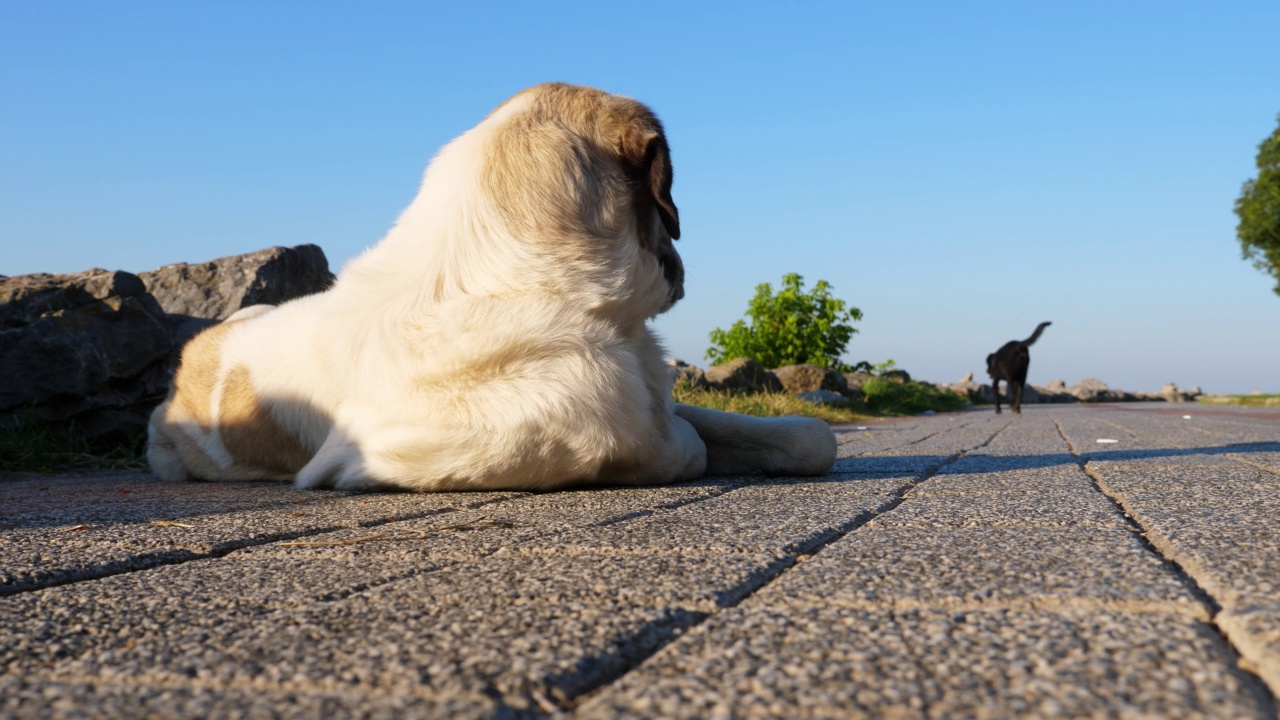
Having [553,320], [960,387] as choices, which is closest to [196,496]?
[553,320]

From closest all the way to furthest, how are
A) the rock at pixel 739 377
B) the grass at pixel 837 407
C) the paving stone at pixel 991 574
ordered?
1. the paving stone at pixel 991 574
2. the grass at pixel 837 407
3. the rock at pixel 739 377

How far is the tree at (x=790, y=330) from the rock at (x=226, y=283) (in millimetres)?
21146

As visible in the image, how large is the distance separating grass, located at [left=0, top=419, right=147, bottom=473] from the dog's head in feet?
11.9

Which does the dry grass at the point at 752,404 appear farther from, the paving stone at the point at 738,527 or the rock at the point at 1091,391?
the rock at the point at 1091,391

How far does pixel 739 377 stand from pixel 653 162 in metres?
14.9

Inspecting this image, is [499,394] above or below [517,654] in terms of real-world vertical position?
above

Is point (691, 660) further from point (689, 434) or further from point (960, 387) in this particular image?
point (960, 387)

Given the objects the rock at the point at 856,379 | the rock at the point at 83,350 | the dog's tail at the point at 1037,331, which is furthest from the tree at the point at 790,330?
the rock at the point at 83,350

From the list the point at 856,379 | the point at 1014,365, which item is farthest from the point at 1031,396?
the point at 1014,365

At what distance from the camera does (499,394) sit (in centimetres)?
300

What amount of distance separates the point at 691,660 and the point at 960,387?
37021mm

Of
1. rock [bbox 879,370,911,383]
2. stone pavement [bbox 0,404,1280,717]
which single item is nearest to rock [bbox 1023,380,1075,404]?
rock [bbox 879,370,911,383]

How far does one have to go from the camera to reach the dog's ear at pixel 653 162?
10.8 ft

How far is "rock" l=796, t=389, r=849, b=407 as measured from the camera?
728 inches
